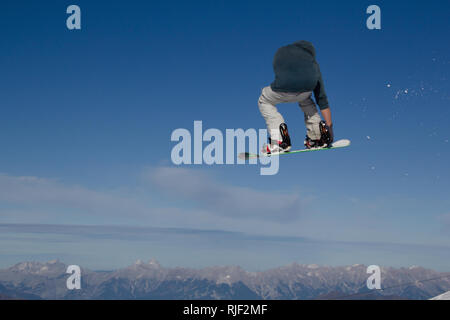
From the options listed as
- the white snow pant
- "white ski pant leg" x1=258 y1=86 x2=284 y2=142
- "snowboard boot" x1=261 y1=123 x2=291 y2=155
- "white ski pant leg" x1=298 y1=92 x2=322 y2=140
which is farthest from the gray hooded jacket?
"snowboard boot" x1=261 y1=123 x2=291 y2=155

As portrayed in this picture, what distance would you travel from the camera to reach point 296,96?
521 inches

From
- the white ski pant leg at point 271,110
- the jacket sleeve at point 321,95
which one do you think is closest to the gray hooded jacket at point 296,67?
the jacket sleeve at point 321,95

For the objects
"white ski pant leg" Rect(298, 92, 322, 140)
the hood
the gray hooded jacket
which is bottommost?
"white ski pant leg" Rect(298, 92, 322, 140)

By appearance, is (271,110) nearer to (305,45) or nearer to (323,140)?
(323,140)

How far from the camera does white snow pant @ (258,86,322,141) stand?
13.2 meters

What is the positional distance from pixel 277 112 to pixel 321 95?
62.0 inches

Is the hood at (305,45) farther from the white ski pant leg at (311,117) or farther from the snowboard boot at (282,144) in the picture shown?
the snowboard boot at (282,144)

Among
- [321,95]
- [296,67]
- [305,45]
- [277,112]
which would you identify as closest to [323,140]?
[321,95]

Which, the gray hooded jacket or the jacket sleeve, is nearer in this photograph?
the gray hooded jacket

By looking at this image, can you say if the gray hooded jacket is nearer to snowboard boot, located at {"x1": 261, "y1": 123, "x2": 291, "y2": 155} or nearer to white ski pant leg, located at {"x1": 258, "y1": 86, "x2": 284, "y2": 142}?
white ski pant leg, located at {"x1": 258, "y1": 86, "x2": 284, "y2": 142}

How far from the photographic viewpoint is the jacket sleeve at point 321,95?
13.0m
